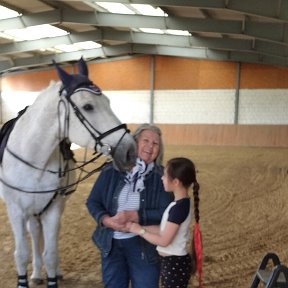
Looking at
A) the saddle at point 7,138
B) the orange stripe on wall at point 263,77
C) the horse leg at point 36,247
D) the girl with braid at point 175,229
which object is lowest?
the horse leg at point 36,247

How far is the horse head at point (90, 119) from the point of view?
2.49 metres

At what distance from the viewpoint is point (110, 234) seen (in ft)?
7.64

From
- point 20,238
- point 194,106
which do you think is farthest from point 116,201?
point 194,106

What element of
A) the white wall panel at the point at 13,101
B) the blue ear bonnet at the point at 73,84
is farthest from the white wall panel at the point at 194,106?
the blue ear bonnet at the point at 73,84

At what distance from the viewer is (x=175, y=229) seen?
6.86 feet

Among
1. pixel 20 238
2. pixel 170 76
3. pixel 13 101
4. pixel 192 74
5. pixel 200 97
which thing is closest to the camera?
pixel 20 238

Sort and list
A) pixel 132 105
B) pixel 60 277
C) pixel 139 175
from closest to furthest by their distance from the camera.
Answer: pixel 139 175
pixel 60 277
pixel 132 105

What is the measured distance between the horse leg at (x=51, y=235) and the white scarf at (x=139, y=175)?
0.98 meters

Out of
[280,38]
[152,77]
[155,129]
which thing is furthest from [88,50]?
[155,129]

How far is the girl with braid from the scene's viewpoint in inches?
82.9

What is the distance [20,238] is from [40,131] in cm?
85

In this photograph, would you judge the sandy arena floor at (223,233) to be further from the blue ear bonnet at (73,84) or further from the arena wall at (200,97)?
the arena wall at (200,97)

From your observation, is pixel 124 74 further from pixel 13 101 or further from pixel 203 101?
pixel 13 101

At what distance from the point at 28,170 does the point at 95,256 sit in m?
1.71
